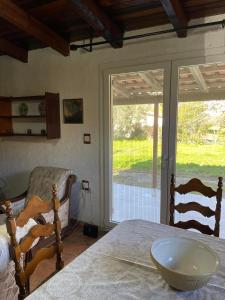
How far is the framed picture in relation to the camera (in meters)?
3.07

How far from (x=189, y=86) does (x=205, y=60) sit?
0.94ft

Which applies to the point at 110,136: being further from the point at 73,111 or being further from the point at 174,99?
the point at 174,99

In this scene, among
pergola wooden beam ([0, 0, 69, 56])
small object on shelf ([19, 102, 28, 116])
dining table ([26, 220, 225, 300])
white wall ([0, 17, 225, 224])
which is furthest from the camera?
small object on shelf ([19, 102, 28, 116])

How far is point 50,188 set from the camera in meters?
2.88

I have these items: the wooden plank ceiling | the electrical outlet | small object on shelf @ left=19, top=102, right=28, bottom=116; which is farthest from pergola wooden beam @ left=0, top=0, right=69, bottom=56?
the electrical outlet

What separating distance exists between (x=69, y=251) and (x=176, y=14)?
2.65 meters

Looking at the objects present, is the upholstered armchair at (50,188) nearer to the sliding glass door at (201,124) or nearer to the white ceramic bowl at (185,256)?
the sliding glass door at (201,124)

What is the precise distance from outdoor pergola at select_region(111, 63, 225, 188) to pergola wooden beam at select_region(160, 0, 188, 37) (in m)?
0.38

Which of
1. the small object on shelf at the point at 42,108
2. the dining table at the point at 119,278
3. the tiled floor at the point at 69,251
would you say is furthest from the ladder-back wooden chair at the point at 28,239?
the small object on shelf at the point at 42,108

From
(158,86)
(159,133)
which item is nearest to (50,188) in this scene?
(159,133)

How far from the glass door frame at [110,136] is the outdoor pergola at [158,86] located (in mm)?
70

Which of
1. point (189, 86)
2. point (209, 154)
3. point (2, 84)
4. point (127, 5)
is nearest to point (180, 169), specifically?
point (209, 154)

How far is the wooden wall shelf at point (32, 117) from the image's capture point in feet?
10.2

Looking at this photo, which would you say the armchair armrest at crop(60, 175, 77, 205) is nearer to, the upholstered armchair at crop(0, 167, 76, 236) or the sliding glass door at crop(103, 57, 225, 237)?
the upholstered armchair at crop(0, 167, 76, 236)
